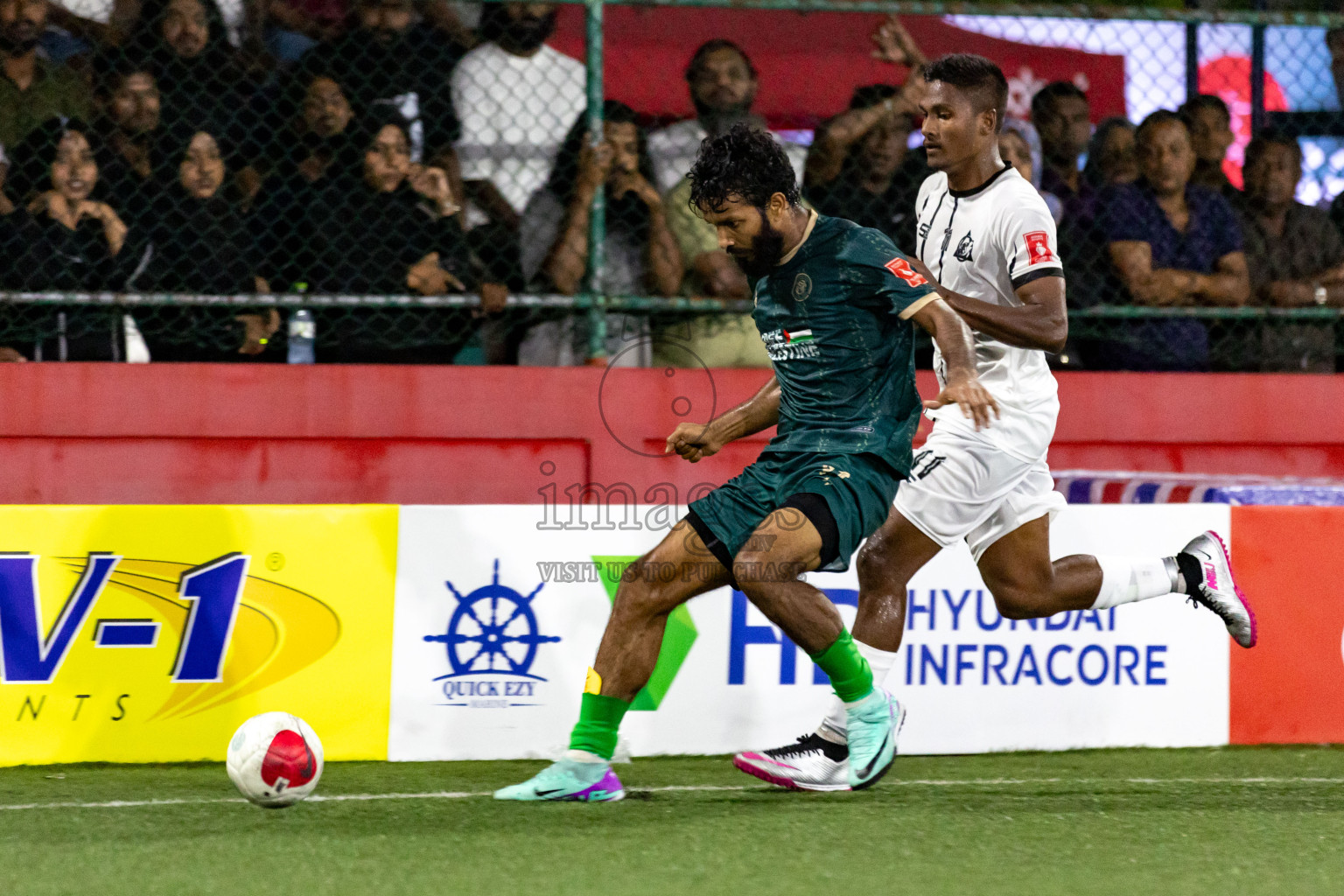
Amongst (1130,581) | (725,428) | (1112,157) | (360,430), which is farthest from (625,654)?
(1112,157)

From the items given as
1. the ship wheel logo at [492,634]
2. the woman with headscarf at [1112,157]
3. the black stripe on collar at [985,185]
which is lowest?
the ship wheel logo at [492,634]

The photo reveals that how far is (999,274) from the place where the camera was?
4.52m

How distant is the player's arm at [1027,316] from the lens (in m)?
4.22

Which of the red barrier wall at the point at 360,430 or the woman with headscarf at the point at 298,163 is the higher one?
the woman with headscarf at the point at 298,163

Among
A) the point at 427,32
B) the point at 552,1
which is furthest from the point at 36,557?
the point at 552,1

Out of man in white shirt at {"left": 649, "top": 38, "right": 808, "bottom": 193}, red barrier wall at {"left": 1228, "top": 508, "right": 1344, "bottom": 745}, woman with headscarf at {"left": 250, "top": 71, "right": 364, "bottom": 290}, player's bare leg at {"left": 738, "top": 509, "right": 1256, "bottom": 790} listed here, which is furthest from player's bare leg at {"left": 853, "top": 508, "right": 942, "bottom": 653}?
woman with headscarf at {"left": 250, "top": 71, "right": 364, "bottom": 290}

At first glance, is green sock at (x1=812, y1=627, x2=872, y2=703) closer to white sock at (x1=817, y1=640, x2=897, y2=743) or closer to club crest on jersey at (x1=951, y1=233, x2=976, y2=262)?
white sock at (x1=817, y1=640, x2=897, y2=743)

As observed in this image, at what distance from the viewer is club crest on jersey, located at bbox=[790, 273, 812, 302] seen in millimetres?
4117

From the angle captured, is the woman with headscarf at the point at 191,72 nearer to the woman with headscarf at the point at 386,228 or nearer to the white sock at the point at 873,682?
the woman with headscarf at the point at 386,228

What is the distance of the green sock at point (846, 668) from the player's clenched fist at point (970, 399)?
771mm

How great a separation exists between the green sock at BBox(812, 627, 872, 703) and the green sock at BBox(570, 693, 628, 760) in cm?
57

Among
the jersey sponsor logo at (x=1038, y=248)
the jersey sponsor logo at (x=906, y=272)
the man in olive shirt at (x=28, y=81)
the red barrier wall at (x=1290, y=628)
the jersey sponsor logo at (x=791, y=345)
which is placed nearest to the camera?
Result: the jersey sponsor logo at (x=906, y=272)

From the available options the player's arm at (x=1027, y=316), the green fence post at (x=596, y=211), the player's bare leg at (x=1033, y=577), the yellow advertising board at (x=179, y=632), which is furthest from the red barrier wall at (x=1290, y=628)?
the yellow advertising board at (x=179, y=632)

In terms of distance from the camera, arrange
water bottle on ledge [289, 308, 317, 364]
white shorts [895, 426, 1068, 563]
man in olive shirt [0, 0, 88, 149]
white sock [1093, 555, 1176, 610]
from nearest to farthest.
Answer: white shorts [895, 426, 1068, 563] < white sock [1093, 555, 1176, 610] < man in olive shirt [0, 0, 88, 149] < water bottle on ledge [289, 308, 317, 364]
